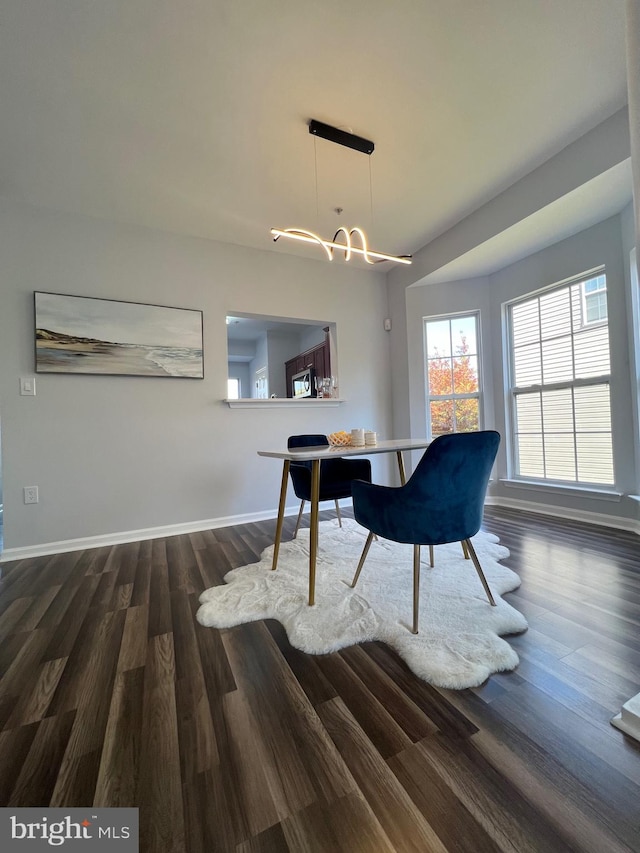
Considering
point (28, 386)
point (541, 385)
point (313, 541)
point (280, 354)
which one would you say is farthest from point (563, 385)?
point (28, 386)

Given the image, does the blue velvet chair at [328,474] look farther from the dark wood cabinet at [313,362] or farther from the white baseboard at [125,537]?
the dark wood cabinet at [313,362]

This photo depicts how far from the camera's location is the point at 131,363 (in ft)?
9.07

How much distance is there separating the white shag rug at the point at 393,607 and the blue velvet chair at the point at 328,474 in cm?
41

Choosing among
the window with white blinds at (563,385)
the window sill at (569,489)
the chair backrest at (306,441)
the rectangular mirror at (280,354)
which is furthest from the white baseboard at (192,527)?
the rectangular mirror at (280,354)

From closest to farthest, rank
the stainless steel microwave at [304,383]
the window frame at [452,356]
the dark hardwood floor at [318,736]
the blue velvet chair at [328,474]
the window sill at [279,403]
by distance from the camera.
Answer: the dark hardwood floor at [318,736] → the blue velvet chair at [328,474] → the window sill at [279,403] → the window frame at [452,356] → the stainless steel microwave at [304,383]

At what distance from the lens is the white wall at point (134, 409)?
2477 mm

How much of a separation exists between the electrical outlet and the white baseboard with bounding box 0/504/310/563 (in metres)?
0.34

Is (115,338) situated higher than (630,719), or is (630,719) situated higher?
(115,338)

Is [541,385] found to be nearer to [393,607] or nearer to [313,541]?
[393,607]

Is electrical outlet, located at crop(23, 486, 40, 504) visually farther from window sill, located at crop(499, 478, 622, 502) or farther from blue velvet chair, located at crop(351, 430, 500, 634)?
window sill, located at crop(499, 478, 622, 502)

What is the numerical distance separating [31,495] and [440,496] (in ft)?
9.66

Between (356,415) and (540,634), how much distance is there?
2.75 meters

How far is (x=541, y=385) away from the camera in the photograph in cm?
317

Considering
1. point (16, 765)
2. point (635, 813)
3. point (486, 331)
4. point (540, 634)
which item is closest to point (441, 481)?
point (540, 634)
